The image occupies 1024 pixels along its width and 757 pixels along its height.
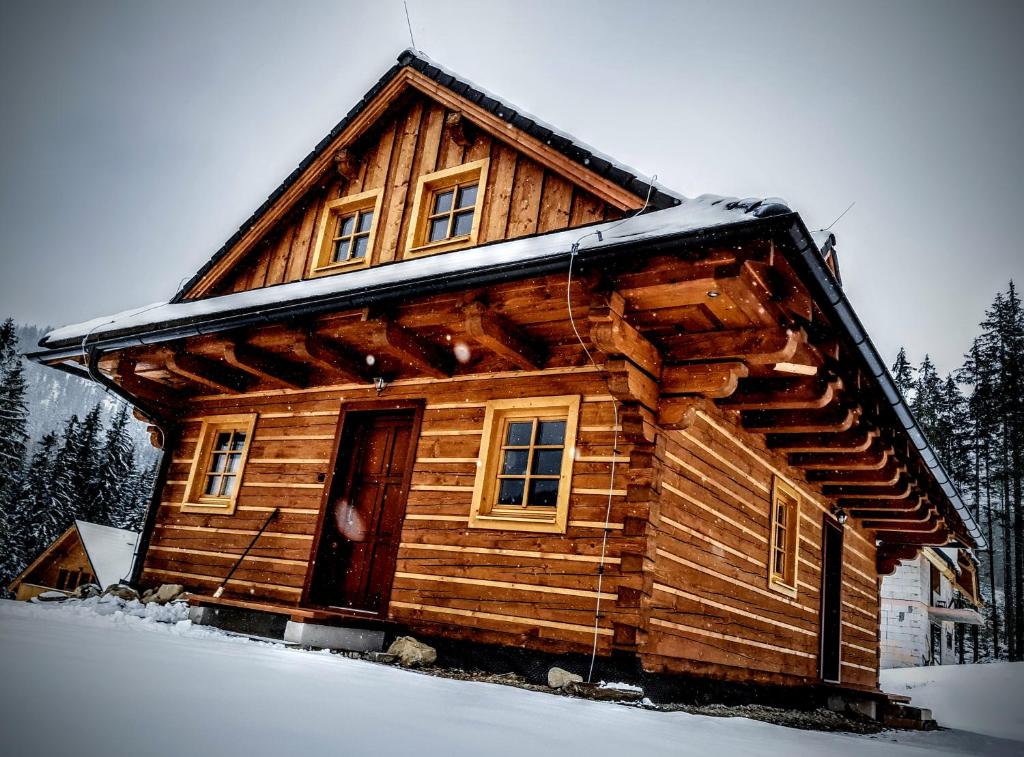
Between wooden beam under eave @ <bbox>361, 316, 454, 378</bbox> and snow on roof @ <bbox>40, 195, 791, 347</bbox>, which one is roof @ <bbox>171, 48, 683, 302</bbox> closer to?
snow on roof @ <bbox>40, 195, 791, 347</bbox>

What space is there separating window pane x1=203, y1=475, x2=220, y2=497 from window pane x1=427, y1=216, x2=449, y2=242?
4.66 metres

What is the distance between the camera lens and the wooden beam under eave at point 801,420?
278 inches

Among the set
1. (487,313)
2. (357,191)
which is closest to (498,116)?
(357,191)

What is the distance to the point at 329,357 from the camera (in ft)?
24.2

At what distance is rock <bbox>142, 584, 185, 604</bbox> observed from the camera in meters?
8.49

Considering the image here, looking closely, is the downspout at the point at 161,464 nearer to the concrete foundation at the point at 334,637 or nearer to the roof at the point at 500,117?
the roof at the point at 500,117

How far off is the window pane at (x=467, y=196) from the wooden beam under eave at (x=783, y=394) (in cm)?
410

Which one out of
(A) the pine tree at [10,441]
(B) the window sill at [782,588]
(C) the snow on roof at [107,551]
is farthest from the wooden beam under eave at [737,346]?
(A) the pine tree at [10,441]

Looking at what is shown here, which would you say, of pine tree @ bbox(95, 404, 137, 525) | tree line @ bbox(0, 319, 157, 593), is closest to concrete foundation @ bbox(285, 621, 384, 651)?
tree line @ bbox(0, 319, 157, 593)

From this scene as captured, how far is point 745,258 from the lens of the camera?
448 centimetres

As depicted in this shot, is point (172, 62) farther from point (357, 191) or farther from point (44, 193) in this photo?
point (357, 191)

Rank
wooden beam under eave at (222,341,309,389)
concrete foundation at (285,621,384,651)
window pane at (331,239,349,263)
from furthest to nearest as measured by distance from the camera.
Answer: window pane at (331,239,349,263) < wooden beam under eave at (222,341,309,389) < concrete foundation at (285,621,384,651)

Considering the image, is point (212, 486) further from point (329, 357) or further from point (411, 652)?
point (411, 652)

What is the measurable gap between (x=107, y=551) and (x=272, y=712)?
2340 centimetres
